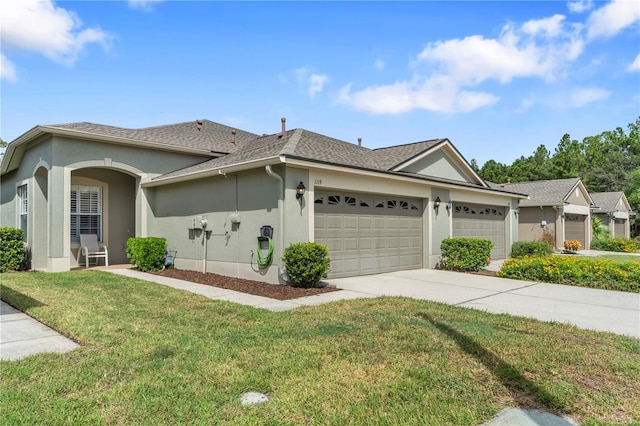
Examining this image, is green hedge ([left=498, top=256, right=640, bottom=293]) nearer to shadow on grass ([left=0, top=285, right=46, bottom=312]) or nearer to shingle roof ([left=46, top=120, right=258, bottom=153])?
shingle roof ([left=46, top=120, right=258, bottom=153])

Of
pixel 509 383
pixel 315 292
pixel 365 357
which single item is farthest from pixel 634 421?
pixel 315 292

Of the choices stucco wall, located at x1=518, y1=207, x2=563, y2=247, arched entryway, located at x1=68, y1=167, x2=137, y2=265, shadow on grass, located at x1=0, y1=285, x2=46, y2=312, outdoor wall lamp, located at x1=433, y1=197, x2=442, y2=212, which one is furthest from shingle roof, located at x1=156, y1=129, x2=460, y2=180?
stucco wall, located at x1=518, y1=207, x2=563, y2=247

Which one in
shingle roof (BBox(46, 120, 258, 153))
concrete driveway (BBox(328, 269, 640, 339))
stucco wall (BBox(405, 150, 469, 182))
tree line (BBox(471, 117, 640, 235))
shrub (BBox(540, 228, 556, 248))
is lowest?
concrete driveway (BBox(328, 269, 640, 339))

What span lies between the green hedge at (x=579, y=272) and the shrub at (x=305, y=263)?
5.45m

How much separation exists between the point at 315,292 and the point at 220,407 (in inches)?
199

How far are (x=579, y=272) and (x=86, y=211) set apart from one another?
1486cm

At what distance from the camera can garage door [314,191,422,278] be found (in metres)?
9.65

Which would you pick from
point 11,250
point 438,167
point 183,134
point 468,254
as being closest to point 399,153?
point 438,167

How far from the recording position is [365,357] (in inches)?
156

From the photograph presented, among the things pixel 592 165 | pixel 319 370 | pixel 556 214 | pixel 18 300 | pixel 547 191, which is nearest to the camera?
pixel 319 370

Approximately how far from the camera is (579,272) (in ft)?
30.0

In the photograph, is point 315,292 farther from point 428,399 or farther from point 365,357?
point 428,399

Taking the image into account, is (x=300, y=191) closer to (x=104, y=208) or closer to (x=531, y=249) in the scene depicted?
(x=104, y=208)

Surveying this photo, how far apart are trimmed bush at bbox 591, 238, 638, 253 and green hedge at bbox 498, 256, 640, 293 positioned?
1709 centimetres
